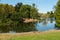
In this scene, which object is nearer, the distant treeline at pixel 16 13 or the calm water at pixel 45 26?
the calm water at pixel 45 26

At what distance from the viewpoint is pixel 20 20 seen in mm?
83000

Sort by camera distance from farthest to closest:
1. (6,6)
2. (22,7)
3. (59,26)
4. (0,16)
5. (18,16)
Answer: (22,7)
(6,6)
(18,16)
(0,16)
(59,26)

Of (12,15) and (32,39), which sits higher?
(32,39)

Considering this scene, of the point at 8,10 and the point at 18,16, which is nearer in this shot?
Answer: the point at 18,16

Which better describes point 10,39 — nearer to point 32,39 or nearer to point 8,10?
point 32,39

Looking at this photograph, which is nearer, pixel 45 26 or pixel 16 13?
pixel 45 26

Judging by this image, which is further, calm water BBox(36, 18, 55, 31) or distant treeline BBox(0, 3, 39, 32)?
distant treeline BBox(0, 3, 39, 32)

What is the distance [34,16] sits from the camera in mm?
88562

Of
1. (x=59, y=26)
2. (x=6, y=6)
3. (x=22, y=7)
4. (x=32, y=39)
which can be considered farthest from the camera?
(x=22, y=7)

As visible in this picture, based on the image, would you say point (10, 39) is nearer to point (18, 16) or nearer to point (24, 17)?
point (18, 16)

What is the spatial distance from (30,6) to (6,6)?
1184 centimetres

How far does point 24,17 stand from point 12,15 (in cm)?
1043

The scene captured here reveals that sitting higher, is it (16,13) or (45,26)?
(16,13)

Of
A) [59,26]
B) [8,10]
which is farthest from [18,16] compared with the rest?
[59,26]
